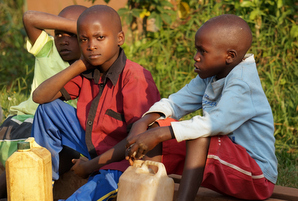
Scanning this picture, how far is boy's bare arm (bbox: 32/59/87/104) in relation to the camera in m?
2.65

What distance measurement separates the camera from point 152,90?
101 inches

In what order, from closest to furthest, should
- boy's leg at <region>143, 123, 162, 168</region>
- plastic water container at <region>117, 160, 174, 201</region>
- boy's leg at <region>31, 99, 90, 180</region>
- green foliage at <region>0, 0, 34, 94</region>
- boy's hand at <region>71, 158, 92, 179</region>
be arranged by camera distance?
1. plastic water container at <region>117, 160, 174, 201</region>
2. boy's leg at <region>143, 123, 162, 168</region>
3. boy's hand at <region>71, 158, 92, 179</region>
4. boy's leg at <region>31, 99, 90, 180</region>
5. green foliage at <region>0, 0, 34, 94</region>

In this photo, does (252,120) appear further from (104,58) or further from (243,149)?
(104,58)

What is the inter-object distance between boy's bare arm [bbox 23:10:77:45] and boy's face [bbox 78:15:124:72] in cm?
56

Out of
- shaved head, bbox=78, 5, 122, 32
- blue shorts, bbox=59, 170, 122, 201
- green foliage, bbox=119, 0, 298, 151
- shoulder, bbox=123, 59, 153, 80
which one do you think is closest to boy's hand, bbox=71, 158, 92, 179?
blue shorts, bbox=59, 170, 122, 201

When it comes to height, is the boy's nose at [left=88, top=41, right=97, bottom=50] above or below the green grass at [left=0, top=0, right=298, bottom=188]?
above

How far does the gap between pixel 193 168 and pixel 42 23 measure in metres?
1.86

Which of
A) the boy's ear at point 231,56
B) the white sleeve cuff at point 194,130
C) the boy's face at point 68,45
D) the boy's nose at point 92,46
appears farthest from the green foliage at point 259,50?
the boy's nose at point 92,46

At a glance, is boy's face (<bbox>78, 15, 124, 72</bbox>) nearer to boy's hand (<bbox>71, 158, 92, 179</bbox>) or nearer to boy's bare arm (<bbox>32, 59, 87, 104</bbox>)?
boy's bare arm (<bbox>32, 59, 87, 104</bbox>)

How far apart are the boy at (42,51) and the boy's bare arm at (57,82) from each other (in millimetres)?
451

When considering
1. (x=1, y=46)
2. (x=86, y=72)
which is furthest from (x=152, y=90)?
(x=1, y=46)

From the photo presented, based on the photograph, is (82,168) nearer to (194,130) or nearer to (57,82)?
(57,82)

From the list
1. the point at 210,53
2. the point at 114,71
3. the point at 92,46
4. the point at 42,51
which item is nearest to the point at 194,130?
the point at 210,53

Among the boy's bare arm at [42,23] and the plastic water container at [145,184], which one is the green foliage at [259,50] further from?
the plastic water container at [145,184]
